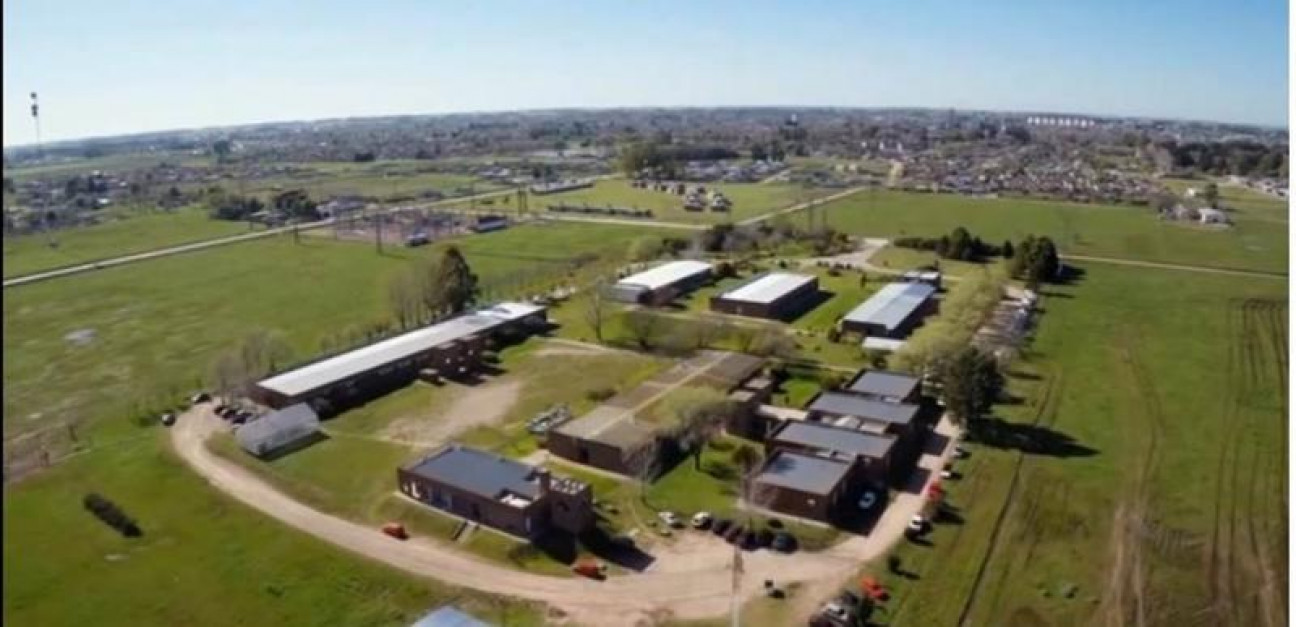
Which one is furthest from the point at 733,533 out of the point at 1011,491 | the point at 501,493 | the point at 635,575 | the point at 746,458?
the point at 1011,491

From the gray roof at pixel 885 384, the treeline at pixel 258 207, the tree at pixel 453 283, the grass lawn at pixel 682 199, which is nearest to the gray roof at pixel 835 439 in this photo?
the gray roof at pixel 885 384

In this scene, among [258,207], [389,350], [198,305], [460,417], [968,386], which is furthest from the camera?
[258,207]

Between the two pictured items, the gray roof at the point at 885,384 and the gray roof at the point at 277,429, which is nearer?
the gray roof at the point at 277,429

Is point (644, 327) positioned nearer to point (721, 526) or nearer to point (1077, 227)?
point (721, 526)

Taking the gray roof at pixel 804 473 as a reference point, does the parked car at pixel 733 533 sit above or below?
below

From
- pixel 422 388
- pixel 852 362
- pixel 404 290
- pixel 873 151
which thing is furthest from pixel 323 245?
pixel 873 151

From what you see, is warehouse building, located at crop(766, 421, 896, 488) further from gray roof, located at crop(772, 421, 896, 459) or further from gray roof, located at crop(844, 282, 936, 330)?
gray roof, located at crop(844, 282, 936, 330)

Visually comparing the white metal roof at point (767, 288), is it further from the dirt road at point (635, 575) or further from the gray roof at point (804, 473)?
the dirt road at point (635, 575)
